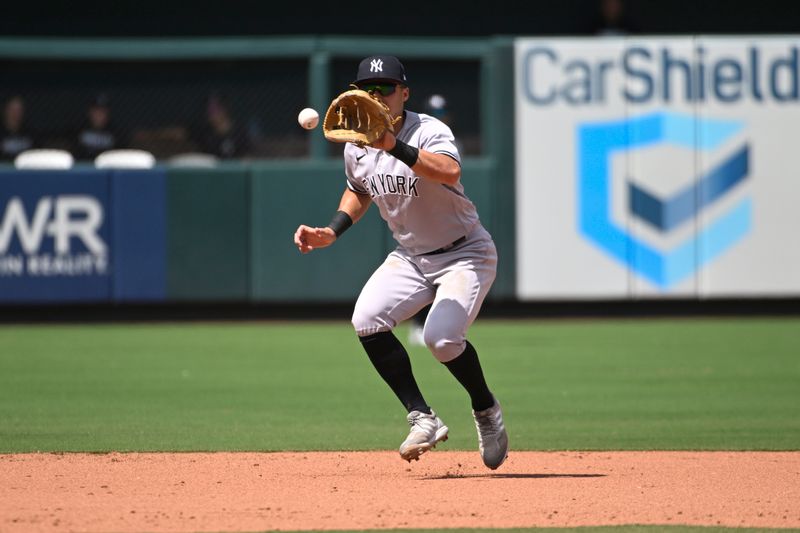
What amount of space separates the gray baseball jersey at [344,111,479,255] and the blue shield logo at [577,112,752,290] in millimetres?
7368

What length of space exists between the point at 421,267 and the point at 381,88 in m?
0.77

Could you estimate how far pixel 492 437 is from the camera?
5480mm

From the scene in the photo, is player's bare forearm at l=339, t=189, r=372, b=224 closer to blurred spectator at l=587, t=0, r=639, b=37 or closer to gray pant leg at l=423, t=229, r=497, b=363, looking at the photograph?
gray pant leg at l=423, t=229, r=497, b=363

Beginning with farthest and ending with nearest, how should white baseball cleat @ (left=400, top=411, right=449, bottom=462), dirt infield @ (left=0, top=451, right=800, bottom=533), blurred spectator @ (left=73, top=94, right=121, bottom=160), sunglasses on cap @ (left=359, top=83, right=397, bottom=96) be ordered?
1. blurred spectator @ (left=73, top=94, right=121, bottom=160)
2. sunglasses on cap @ (left=359, top=83, right=397, bottom=96)
3. white baseball cleat @ (left=400, top=411, right=449, bottom=462)
4. dirt infield @ (left=0, top=451, right=800, bottom=533)

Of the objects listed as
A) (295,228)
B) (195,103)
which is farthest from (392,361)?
(195,103)

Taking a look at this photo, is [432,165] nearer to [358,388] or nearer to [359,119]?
Result: [359,119]

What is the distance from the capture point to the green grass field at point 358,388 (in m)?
6.69

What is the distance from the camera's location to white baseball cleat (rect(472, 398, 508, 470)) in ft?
17.9

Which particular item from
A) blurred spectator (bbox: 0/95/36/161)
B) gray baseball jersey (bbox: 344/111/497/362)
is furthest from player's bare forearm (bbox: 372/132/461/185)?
blurred spectator (bbox: 0/95/36/161)

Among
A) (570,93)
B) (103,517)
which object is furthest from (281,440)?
(570,93)

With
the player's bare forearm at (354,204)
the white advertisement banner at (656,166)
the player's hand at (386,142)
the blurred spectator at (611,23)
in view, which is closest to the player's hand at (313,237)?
the player's bare forearm at (354,204)

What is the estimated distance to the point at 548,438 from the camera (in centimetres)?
669

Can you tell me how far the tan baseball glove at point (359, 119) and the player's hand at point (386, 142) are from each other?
0.04ft

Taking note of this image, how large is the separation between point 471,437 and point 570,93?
675 centimetres
